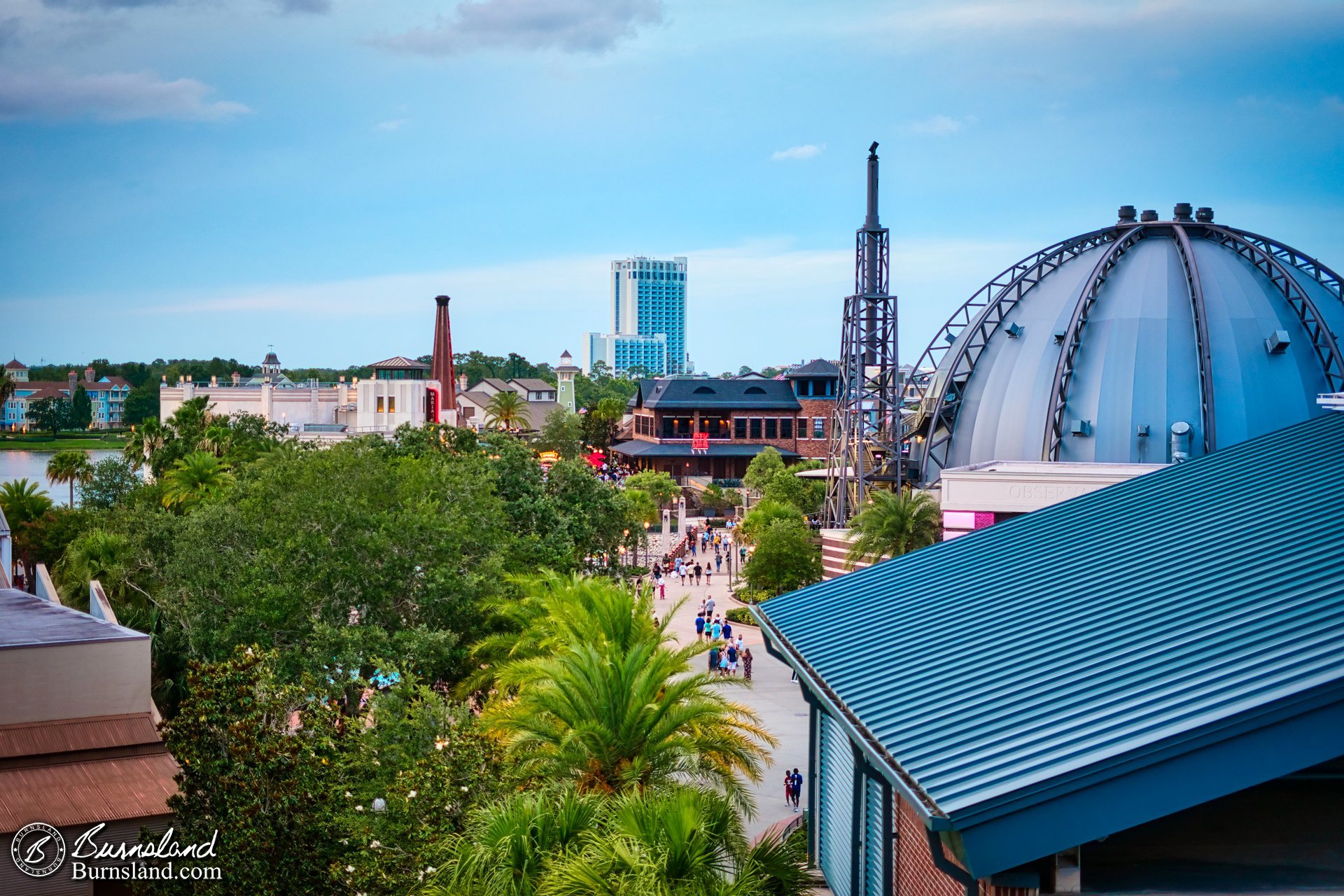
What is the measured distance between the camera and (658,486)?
103 meters

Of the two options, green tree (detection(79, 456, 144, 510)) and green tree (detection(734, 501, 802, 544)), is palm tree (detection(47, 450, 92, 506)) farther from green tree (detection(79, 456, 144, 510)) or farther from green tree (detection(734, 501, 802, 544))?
green tree (detection(734, 501, 802, 544))

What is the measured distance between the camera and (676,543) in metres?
86.5

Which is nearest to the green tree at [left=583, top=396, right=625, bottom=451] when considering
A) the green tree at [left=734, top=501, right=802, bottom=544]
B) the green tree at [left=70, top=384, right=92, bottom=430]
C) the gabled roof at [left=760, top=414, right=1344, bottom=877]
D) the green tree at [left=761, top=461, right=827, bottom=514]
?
the green tree at [left=761, top=461, right=827, bottom=514]

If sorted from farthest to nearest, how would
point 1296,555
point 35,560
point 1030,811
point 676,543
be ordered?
point 676,543 < point 35,560 < point 1296,555 < point 1030,811

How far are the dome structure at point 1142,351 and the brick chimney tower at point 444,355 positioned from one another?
89985 millimetres

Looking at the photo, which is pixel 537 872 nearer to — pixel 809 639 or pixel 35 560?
pixel 809 639

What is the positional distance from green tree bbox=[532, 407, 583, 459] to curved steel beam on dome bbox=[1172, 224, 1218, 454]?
84.1m

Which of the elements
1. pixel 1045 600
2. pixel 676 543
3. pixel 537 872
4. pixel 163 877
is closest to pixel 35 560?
pixel 676 543

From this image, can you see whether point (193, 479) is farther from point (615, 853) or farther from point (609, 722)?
point (615, 853)

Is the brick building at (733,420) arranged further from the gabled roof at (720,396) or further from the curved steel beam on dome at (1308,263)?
the curved steel beam on dome at (1308,263)

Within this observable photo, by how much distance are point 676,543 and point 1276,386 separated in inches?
1792

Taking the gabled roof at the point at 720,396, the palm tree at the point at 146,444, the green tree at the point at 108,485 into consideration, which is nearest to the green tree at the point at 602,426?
the gabled roof at the point at 720,396

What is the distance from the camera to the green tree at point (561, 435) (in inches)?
5207

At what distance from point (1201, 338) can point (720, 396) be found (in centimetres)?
8585
